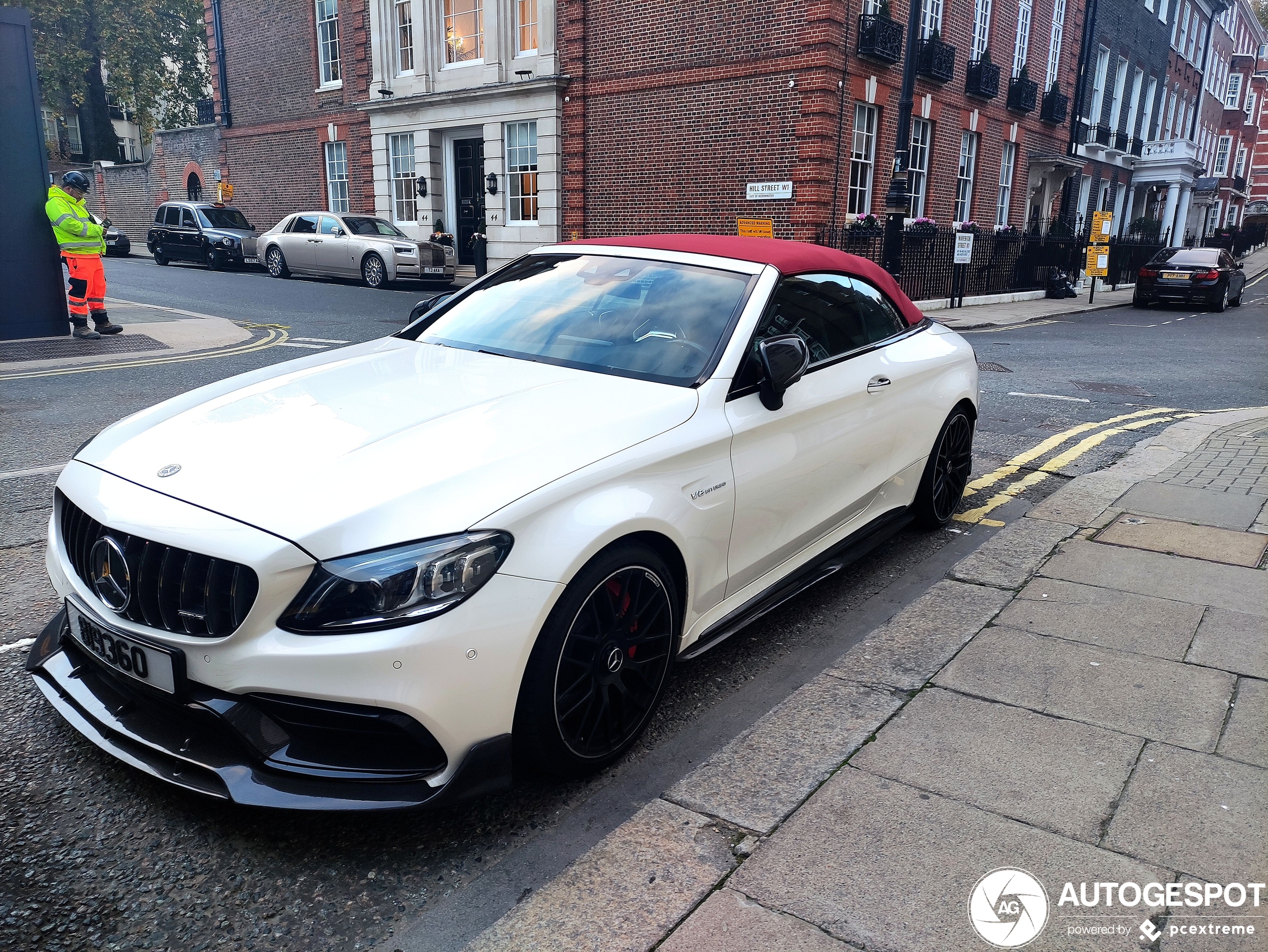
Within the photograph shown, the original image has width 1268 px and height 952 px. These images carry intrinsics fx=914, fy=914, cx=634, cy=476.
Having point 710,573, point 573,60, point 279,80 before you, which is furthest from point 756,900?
point 279,80

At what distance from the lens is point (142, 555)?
7.66 ft

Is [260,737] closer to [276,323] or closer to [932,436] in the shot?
[932,436]

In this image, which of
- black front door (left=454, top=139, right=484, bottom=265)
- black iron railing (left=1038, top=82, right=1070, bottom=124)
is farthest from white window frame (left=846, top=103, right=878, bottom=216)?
black iron railing (left=1038, top=82, right=1070, bottom=124)

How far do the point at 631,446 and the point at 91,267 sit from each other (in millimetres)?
11162

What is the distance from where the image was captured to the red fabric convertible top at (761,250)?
152 inches

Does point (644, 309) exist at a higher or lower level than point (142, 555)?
higher

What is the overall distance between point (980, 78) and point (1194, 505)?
20711 millimetres

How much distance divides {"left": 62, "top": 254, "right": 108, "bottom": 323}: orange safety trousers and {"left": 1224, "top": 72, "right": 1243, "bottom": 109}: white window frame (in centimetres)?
6839

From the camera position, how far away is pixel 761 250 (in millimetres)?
3953

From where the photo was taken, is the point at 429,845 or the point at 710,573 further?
the point at 710,573

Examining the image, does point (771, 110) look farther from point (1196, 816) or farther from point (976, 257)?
point (1196, 816)

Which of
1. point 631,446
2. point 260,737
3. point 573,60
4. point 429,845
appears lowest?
point 429,845

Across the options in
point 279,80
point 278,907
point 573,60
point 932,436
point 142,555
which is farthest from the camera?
point 279,80

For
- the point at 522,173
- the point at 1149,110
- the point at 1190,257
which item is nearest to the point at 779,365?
the point at 522,173
